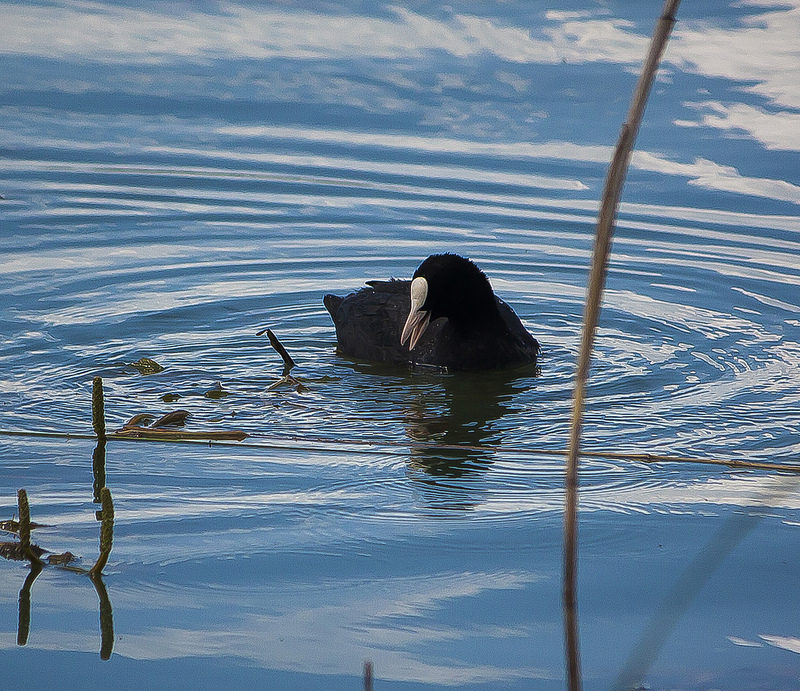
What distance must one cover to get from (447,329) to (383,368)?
39 centimetres

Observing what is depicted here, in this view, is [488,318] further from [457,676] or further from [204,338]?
[457,676]

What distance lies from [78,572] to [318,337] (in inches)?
136

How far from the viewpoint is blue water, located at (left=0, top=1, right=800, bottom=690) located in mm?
3396

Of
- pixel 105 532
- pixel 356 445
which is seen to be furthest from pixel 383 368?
pixel 105 532

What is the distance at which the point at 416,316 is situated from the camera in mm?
6477

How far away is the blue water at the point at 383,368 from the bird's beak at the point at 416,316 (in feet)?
0.64

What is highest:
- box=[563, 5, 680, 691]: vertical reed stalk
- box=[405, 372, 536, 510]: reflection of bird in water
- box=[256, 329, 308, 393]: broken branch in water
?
box=[563, 5, 680, 691]: vertical reed stalk

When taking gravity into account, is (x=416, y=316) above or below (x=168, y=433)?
above

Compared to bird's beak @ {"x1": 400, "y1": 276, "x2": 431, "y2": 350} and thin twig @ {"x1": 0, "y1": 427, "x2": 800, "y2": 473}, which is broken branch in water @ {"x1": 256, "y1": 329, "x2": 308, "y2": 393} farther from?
thin twig @ {"x1": 0, "y1": 427, "x2": 800, "y2": 473}

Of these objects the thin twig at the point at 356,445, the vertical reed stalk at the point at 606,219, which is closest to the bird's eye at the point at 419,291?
the thin twig at the point at 356,445

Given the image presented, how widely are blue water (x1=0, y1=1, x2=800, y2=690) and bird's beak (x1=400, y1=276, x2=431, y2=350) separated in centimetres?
19

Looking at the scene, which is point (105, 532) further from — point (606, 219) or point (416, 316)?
point (416, 316)

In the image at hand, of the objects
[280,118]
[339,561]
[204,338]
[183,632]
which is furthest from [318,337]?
[280,118]

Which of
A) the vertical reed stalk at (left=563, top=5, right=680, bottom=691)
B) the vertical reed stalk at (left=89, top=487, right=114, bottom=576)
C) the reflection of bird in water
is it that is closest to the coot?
the reflection of bird in water
